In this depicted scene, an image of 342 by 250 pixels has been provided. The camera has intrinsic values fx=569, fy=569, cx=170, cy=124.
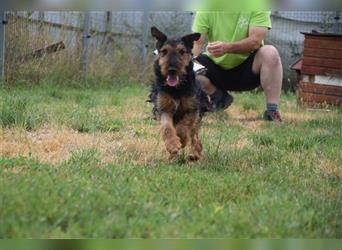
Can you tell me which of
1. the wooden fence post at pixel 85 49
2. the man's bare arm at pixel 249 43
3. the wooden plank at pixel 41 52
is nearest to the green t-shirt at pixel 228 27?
the man's bare arm at pixel 249 43

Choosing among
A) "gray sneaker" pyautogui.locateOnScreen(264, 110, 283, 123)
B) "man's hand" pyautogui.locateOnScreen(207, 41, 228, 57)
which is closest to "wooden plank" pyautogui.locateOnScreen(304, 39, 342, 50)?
"gray sneaker" pyautogui.locateOnScreen(264, 110, 283, 123)

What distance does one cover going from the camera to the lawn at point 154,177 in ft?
6.07

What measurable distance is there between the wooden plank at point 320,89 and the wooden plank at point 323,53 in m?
0.37

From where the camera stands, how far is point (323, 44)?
23.1 ft

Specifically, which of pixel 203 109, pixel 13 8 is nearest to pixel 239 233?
pixel 13 8

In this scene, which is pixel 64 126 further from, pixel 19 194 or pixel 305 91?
pixel 305 91

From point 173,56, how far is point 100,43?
6077 mm

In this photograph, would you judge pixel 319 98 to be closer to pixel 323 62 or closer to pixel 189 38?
pixel 323 62

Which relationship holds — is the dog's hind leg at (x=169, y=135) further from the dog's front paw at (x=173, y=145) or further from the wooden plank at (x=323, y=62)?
the wooden plank at (x=323, y=62)

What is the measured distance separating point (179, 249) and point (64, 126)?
3.07 metres

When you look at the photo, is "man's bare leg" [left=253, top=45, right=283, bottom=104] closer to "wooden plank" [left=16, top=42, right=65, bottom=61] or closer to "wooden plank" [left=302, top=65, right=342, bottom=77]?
"wooden plank" [left=302, top=65, right=342, bottom=77]

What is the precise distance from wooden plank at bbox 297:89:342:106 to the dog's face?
354cm

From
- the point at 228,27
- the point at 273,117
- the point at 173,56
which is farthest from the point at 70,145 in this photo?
the point at 273,117

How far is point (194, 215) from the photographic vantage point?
2.07m
